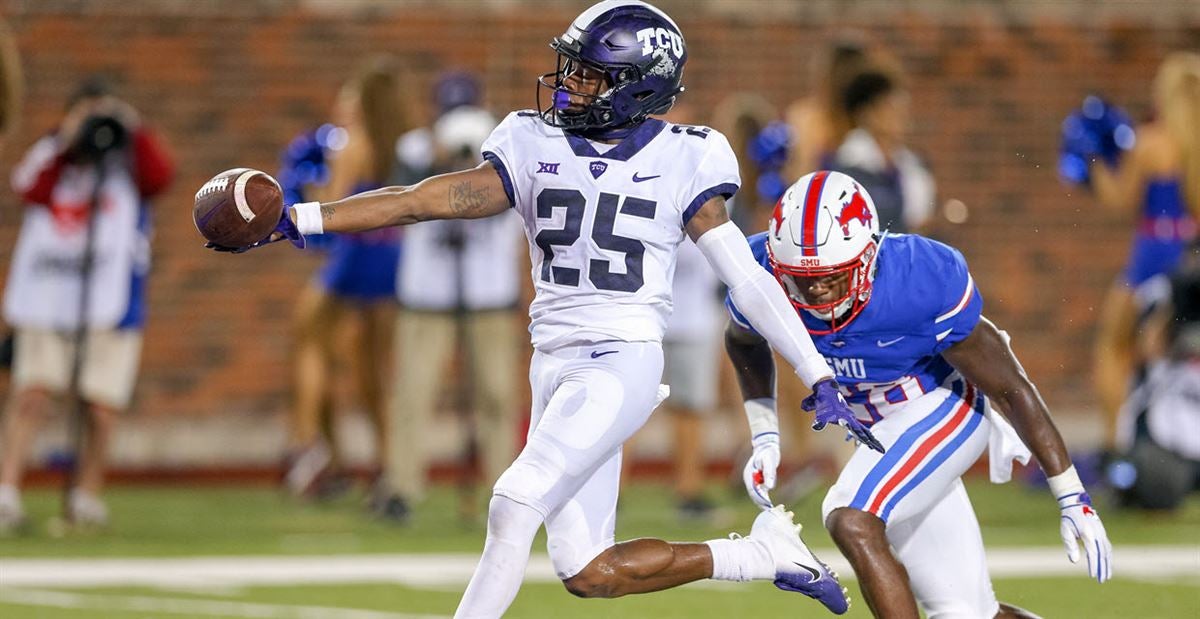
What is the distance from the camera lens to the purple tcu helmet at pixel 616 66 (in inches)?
197

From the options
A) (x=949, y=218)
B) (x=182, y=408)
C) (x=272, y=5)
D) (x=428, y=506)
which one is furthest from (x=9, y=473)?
(x=949, y=218)

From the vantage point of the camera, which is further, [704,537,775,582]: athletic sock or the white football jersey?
[704,537,775,582]: athletic sock

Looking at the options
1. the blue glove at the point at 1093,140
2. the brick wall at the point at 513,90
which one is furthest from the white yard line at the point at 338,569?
the brick wall at the point at 513,90

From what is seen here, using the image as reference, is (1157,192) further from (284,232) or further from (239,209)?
(239,209)

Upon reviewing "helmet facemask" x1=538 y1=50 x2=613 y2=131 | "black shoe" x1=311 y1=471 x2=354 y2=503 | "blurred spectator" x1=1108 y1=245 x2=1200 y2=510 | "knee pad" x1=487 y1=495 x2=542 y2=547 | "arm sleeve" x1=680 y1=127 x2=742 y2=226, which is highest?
"helmet facemask" x1=538 y1=50 x2=613 y2=131

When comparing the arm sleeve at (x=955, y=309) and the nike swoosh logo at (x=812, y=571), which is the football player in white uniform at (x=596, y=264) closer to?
the nike swoosh logo at (x=812, y=571)

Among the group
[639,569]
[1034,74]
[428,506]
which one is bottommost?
[428,506]

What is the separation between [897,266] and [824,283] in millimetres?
246

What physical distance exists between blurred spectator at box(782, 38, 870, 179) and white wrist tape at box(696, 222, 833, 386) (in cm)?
403

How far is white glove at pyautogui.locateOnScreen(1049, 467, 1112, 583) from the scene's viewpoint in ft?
16.4

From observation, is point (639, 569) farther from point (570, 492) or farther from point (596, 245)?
point (596, 245)

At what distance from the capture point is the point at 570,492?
4855 mm

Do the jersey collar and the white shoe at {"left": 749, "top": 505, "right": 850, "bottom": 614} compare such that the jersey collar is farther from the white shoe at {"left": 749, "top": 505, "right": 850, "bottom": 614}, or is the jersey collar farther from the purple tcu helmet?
the white shoe at {"left": 749, "top": 505, "right": 850, "bottom": 614}

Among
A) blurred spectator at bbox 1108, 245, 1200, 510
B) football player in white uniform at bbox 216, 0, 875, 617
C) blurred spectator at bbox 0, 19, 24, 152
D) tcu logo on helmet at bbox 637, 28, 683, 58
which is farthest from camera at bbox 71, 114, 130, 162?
blurred spectator at bbox 1108, 245, 1200, 510
